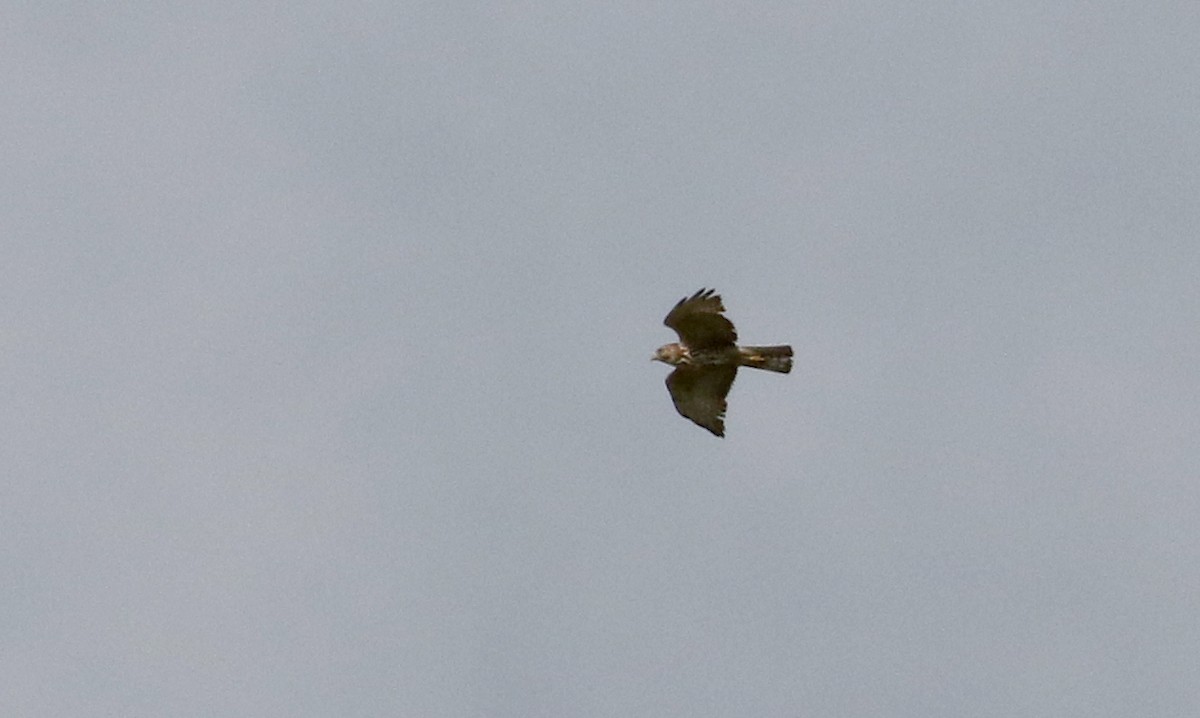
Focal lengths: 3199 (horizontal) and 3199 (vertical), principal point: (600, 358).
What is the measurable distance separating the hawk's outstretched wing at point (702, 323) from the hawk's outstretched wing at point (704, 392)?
28.0 inches

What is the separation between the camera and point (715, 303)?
2064 inches

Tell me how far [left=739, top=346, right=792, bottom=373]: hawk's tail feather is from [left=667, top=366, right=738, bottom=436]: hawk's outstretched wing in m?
0.44

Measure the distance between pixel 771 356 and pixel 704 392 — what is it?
138cm

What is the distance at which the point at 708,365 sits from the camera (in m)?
53.8

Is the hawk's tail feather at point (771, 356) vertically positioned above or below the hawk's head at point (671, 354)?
above

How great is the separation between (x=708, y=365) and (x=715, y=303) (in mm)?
1713

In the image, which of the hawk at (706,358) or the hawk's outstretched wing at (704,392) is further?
the hawk's outstretched wing at (704,392)

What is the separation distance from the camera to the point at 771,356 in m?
53.8

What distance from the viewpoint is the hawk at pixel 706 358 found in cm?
5262

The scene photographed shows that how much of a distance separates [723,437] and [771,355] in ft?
5.75

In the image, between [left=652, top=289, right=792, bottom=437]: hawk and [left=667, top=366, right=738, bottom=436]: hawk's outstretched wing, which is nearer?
[left=652, top=289, right=792, bottom=437]: hawk

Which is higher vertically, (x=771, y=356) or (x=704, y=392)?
(x=771, y=356)

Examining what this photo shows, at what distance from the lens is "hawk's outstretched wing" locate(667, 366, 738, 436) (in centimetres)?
5409

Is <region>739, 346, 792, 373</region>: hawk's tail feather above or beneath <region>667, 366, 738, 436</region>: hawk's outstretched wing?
above
